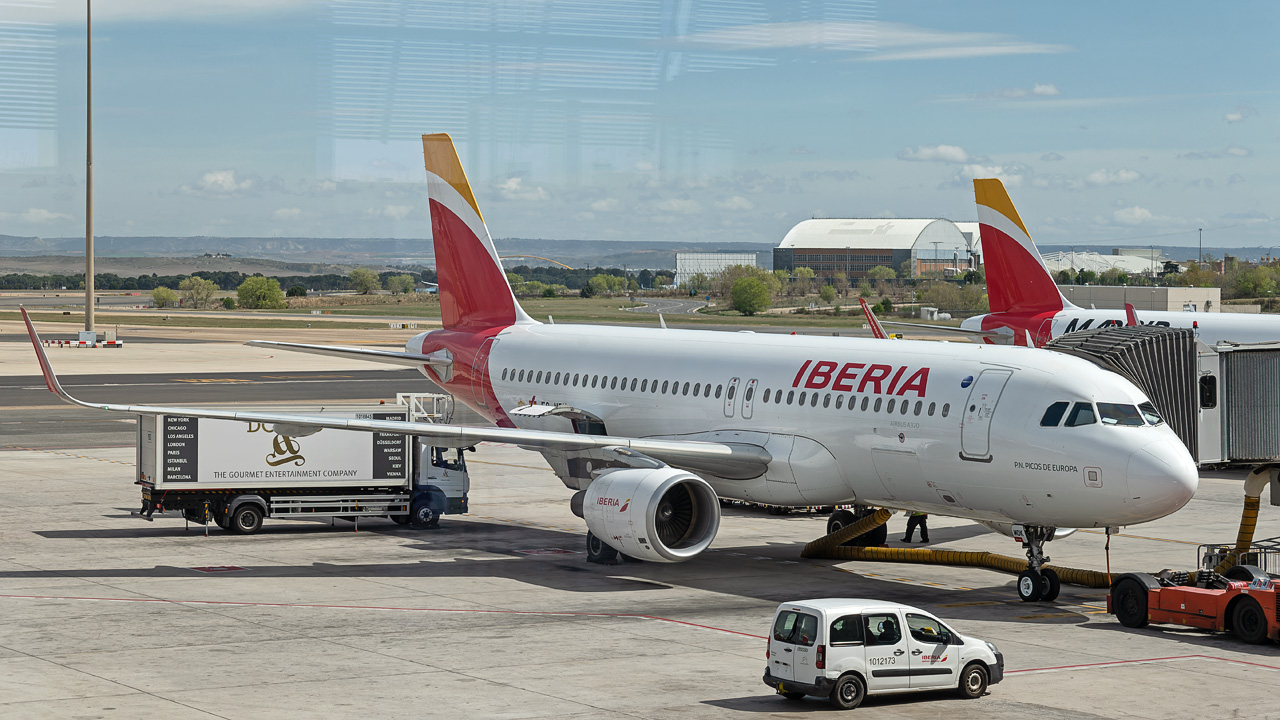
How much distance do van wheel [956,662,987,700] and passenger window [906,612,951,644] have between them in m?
0.48

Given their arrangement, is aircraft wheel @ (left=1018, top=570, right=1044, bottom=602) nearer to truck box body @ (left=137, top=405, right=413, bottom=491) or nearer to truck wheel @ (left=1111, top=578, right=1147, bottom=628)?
truck wheel @ (left=1111, top=578, right=1147, bottom=628)

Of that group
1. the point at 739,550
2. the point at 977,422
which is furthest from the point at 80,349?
the point at 977,422

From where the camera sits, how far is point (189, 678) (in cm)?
1875

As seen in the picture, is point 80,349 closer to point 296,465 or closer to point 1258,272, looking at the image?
point 296,465

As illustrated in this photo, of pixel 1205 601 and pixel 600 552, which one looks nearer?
pixel 1205 601

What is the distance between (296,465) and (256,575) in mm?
5887

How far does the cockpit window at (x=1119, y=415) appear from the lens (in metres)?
23.9

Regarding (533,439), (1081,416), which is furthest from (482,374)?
(1081,416)

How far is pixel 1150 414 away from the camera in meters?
24.3

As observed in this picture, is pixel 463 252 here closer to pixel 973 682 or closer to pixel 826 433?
pixel 826 433

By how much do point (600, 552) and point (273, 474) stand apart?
8.74 meters

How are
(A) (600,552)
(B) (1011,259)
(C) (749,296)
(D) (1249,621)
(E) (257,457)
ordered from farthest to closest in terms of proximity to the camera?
(C) (749,296) < (B) (1011,259) < (E) (257,457) < (A) (600,552) < (D) (1249,621)

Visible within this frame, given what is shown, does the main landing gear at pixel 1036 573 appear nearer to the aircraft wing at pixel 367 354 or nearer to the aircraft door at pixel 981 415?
the aircraft door at pixel 981 415

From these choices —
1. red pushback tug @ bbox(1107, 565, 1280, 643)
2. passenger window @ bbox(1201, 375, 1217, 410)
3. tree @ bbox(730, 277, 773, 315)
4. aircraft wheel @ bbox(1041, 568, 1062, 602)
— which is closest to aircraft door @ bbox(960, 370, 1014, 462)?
aircraft wheel @ bbox(1041, 568, 1062, 602)
